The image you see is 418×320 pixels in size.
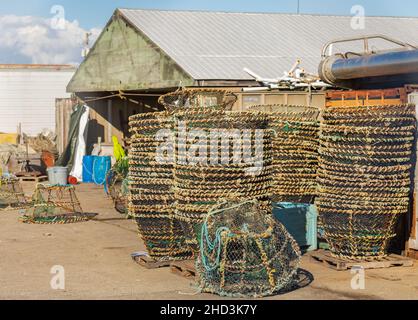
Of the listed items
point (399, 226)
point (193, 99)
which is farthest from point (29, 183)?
point (399, 226)

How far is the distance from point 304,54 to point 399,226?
1191 cm

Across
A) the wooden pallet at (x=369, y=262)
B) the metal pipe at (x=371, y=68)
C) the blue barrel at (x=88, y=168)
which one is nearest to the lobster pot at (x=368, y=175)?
the wooden pallet at (x=369, y=262)

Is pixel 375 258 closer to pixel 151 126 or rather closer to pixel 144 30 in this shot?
pixel 151 126

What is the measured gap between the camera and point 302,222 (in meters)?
11.0

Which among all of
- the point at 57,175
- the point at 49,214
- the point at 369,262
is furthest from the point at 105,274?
the point at 57,175

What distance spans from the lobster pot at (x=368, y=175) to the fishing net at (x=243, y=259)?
1.58m

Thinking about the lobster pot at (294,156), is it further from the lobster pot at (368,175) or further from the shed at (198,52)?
the shed at (198,52)

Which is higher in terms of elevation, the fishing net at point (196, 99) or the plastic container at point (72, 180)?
the fishing net at point (196, 99)

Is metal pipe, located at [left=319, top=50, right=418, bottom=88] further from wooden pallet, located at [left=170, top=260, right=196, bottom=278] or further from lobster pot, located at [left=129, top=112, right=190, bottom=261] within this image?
wooden pallet, located at [left=170, top=260, right=196, bottom=278]

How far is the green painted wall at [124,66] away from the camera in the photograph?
64.9 feet

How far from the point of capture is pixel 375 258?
32.6 ft

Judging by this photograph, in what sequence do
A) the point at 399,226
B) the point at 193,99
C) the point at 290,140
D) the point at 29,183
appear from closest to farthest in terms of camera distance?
the point at 399,226, the point at 290,140, the point at 193,99, the point at 29,183

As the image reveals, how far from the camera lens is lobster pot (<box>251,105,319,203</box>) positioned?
11.5 meters

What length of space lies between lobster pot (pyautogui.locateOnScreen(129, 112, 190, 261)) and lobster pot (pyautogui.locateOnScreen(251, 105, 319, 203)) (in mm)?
2247
